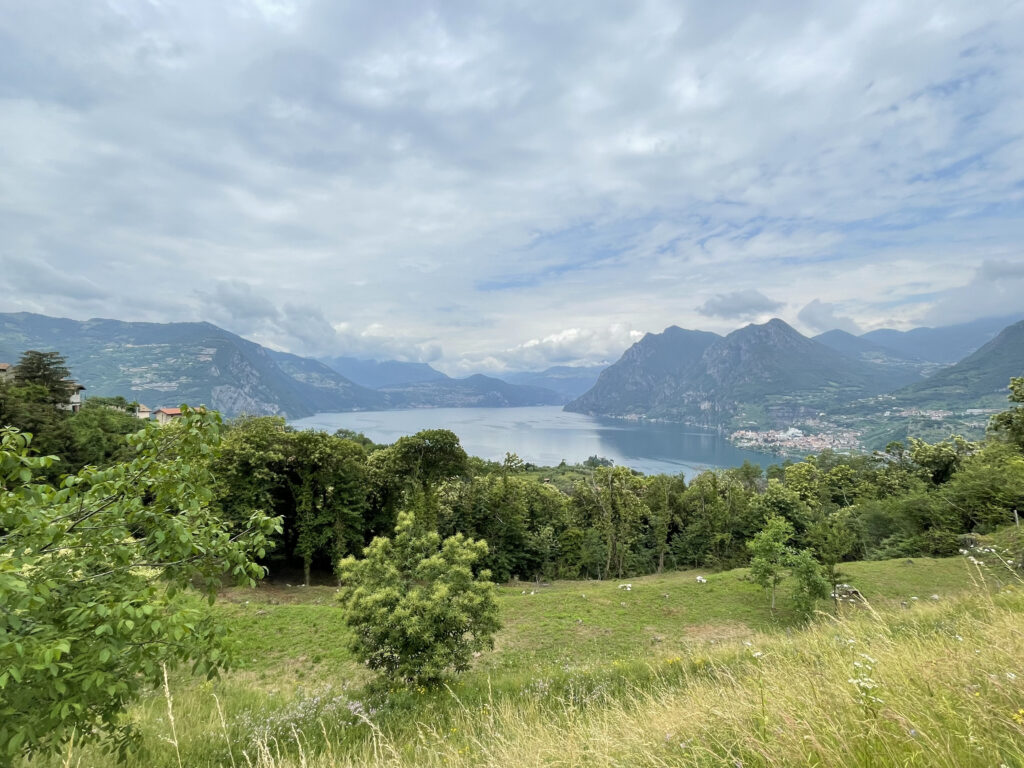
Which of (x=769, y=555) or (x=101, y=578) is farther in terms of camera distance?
(x=769, y=555)

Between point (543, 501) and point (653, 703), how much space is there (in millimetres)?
32625

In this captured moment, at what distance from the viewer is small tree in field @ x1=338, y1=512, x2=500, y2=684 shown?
8.02m

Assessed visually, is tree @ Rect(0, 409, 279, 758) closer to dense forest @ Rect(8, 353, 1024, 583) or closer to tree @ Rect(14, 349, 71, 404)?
dense forest @ Rect(8, 353, 1024, 583)

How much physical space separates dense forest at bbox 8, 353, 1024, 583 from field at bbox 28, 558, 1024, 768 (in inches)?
399

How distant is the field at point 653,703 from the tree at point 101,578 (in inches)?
17.3

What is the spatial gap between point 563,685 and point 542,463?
103 metres

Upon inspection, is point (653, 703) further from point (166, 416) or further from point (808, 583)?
point (166, 416)

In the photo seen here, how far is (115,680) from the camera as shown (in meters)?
2.46

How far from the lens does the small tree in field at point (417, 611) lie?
26.3 ft

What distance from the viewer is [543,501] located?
3553 cm

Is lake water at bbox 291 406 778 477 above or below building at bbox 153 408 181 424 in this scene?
below

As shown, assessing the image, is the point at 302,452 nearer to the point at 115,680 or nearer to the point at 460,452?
the point at 460,452

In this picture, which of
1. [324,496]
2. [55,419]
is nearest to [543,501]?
[324,496]

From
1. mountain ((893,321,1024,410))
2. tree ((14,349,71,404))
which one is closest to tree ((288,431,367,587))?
tree ((14,349,71,404))
